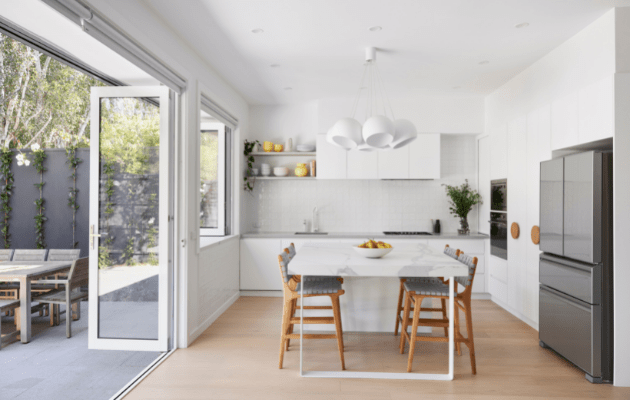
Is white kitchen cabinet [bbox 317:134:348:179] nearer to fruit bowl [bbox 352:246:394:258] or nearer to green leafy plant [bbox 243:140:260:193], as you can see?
green leafy plant [bbox 243:140:260:193]

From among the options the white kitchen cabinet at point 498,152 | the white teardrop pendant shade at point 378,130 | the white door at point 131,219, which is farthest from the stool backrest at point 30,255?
the white kitchen cabinet at point 498,152

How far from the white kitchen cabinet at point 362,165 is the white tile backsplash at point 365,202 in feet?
1.33

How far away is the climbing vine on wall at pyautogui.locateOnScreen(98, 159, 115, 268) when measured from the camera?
11.2ft

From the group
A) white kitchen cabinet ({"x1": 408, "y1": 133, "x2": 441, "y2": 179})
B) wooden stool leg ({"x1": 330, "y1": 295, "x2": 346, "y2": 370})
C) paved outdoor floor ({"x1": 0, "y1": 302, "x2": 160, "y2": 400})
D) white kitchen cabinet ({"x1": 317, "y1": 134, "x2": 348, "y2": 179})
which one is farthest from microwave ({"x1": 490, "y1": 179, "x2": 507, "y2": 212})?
Result: paved outdoor floor ({"x1": 0, "y1": 302, "x2": 160, "y2": 400})

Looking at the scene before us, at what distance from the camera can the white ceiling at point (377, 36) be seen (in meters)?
2.89

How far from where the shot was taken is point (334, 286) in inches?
125

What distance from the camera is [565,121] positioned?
346cm

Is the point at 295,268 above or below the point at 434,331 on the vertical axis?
above

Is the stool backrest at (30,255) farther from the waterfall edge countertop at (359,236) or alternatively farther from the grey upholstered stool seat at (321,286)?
the grey upholstered stool seat at (321,286)

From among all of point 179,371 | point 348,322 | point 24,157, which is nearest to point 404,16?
point 348,322

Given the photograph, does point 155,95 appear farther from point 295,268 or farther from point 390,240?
point 390,240

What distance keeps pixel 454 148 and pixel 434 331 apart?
298 cm

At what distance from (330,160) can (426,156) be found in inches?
52.5

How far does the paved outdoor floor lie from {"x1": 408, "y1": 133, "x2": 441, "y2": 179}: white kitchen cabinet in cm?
394
